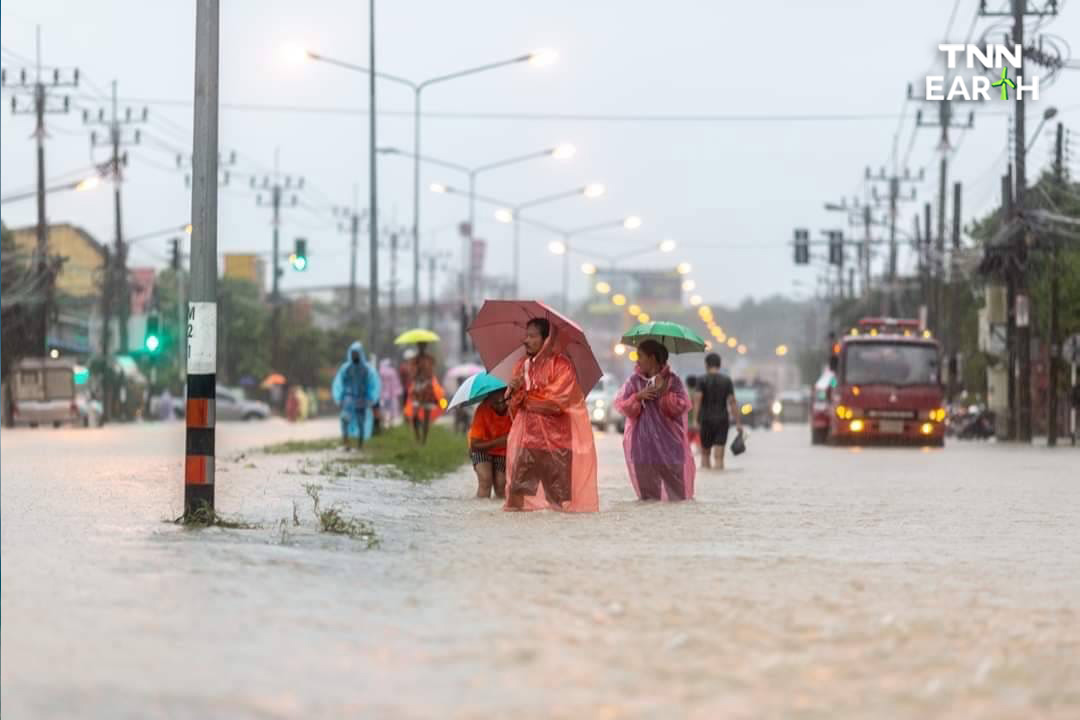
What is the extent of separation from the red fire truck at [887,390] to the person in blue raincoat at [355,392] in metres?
16.7

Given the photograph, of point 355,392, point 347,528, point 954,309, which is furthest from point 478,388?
point 954,309

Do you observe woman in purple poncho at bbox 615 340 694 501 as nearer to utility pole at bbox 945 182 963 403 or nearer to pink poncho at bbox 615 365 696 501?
pink poncho at bbox 615 365 696 501

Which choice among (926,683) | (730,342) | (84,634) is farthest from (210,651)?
(730,342)

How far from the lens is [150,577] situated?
10.5m

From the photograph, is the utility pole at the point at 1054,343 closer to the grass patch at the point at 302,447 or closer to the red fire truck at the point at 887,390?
the red fire truck at the point at 887,390

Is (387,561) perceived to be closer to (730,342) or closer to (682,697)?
(682,697)

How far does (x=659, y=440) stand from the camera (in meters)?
20.4

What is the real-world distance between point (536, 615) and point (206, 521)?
16.9 ft

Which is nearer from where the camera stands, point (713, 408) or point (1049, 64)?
point (713, 408)

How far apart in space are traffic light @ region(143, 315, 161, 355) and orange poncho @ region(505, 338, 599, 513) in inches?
1497

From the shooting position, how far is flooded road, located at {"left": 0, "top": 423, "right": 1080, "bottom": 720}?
754 cm

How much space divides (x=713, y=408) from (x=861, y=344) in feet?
64.1

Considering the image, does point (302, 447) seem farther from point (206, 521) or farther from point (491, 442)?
point (206, 521)

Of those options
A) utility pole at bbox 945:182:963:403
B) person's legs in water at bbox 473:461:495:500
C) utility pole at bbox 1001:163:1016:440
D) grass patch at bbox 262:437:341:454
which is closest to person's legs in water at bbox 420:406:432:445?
grass patch at bbox 262:437:341:454
